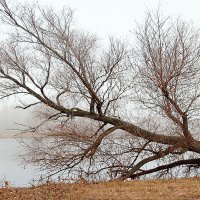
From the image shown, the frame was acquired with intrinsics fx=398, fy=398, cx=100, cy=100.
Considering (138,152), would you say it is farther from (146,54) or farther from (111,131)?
(146,54)

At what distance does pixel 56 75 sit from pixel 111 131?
261cm

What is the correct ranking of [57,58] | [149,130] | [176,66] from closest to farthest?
[176,66] → [57,58] → [149,130]

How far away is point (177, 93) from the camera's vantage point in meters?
12.0

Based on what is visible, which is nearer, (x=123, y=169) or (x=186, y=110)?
(x=186, y=110)

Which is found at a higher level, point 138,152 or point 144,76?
point 144,76

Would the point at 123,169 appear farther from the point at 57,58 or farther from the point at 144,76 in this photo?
the point at 57,58

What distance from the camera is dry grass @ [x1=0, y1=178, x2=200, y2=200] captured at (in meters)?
7.38

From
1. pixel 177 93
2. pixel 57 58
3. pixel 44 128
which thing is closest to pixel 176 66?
pixel 177 93

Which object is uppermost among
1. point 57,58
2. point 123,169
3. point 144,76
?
point 57,58

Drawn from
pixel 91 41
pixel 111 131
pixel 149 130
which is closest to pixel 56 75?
pixel 91 41

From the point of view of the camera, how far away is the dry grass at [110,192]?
7383mm

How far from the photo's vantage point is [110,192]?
7.86 m

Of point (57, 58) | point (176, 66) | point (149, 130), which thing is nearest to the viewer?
point (176, 66)

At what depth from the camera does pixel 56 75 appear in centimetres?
1305
